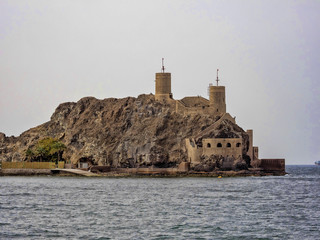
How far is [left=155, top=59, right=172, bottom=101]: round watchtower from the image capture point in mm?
138000

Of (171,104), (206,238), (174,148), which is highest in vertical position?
(171,104)

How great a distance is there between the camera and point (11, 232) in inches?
1684

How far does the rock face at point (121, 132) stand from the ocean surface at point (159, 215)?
55.2m

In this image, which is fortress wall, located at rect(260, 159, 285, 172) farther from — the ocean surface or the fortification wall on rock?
the ocean surface

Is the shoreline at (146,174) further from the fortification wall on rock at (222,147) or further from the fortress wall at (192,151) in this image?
the fortification wall on rock at (222,147)

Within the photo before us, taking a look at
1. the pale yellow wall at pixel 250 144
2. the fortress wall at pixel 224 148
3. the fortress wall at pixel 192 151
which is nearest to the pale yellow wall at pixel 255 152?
the pale yellow wall at pixel 250 144

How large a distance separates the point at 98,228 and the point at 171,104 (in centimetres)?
9374

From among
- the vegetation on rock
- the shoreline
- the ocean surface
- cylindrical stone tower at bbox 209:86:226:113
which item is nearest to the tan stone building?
cylindrical stone tower at bbox 209:86:226:113

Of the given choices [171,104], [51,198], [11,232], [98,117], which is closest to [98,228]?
[11,232]

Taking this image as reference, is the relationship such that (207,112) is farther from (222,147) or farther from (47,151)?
(47,151)

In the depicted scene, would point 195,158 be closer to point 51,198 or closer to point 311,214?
point 51,198

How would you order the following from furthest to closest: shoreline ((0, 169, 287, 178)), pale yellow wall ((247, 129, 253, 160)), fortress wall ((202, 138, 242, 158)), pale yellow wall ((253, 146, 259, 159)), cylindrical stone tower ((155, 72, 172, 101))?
cylindrical stone tower ((155, 72, 172, 101)) < pale yellow wall ((253, 146, 259, 159)) < pale yellow wall ((247, 129, 253, 160)) < fortress wall ((202, 138, 242, 158)) < shoreline ((0, 169, 287, 178))

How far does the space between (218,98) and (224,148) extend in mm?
13785

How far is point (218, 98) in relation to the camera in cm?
13400
